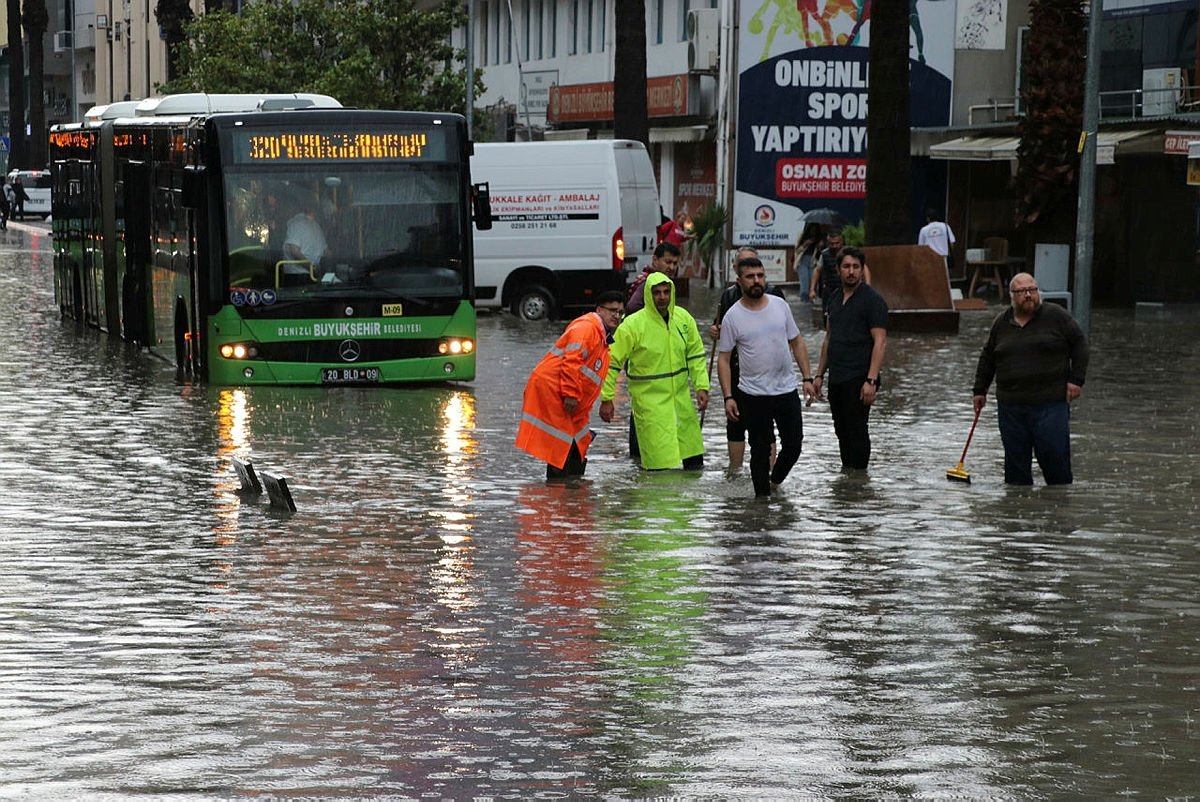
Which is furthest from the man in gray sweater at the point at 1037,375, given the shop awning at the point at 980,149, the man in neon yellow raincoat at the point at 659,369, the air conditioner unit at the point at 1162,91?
the shop awning at the point at 980,149

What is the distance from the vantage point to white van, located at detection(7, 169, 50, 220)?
95.8 metres

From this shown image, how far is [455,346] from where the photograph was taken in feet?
74.2

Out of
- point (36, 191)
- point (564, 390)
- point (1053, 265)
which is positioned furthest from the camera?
point (36, 191)

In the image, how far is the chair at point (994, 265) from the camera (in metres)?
43.4

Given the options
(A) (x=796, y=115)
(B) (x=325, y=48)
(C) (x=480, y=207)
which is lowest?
(C) (x=480, y=207)

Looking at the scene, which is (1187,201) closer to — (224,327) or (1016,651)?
(224,327)

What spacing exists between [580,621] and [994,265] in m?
35.8

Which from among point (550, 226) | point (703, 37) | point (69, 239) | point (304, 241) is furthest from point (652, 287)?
point (703, 37)

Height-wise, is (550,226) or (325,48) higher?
(325,48)

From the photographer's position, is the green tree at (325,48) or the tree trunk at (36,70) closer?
the green tree at (325,48)

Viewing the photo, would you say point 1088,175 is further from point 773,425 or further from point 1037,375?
point 773,425

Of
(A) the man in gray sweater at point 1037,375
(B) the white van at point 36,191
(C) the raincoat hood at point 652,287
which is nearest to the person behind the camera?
(A) the man in gray sweater at point 1037,375

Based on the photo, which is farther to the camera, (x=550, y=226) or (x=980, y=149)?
(x=980, y=149)

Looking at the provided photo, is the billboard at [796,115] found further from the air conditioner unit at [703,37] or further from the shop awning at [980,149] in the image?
the shop awning at [980,149]
